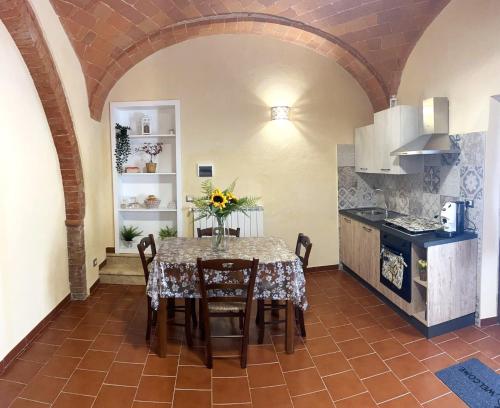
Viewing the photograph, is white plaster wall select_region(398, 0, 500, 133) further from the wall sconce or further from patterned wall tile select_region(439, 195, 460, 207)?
the wall sconce

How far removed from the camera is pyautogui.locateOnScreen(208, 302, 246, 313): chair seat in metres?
2.53

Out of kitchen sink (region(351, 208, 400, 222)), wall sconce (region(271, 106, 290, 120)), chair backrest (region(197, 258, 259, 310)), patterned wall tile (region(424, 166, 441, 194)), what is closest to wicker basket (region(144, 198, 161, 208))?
wall sconce (region(271, 106, 290, 120))

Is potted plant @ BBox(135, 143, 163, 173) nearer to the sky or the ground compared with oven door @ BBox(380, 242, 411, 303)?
nearer to the sky

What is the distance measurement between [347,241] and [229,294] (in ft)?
7.71

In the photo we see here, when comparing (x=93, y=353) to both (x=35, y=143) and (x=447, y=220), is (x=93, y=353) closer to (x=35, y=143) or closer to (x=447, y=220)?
(x=35, y=143)

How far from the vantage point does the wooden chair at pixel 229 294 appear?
7.61 ft

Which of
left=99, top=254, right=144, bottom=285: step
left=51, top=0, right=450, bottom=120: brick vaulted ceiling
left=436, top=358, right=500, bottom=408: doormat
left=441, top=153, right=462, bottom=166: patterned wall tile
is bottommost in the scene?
left=436, top=358, right=500, bottom=408: doormat

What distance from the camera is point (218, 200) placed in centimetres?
270

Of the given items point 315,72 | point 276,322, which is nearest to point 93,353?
point 276,322

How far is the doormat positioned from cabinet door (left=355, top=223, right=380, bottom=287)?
4.21 feet

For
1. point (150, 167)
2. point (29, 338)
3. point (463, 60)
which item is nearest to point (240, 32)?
point (150, 167)

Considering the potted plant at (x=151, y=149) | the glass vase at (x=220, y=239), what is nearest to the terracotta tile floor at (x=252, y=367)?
the glass vase at (x=220, y=239)

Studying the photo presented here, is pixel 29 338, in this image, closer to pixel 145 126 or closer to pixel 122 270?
pixel 122 270

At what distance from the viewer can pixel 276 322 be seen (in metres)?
2.94
